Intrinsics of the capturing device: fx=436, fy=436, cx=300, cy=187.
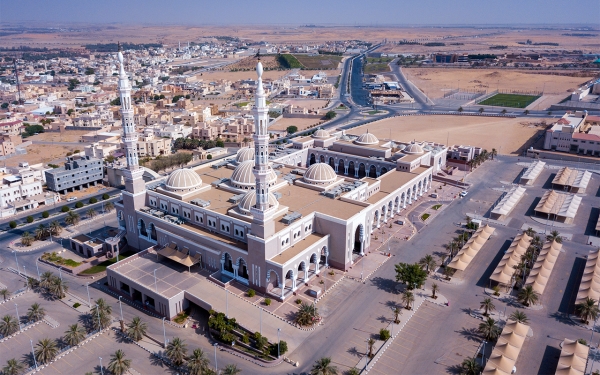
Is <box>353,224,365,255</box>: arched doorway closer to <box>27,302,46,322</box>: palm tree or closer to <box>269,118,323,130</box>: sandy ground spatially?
<box>27,302,46,322</box>: palm tree

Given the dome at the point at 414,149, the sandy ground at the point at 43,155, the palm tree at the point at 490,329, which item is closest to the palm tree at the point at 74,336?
the palm tree at the point at 490,329

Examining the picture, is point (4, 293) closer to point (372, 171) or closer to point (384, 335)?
point (384, 335)

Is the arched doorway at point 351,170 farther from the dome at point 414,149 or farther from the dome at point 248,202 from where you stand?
the dome at point 248,202

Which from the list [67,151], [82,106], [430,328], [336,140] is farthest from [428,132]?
[82,106]

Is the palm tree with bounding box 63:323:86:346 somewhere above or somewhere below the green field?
below

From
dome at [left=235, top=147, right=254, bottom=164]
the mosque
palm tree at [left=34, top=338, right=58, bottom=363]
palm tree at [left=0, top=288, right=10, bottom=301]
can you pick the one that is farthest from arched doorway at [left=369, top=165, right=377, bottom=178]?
palm tree at [left=0, top=288, right=10, bottom=301]
